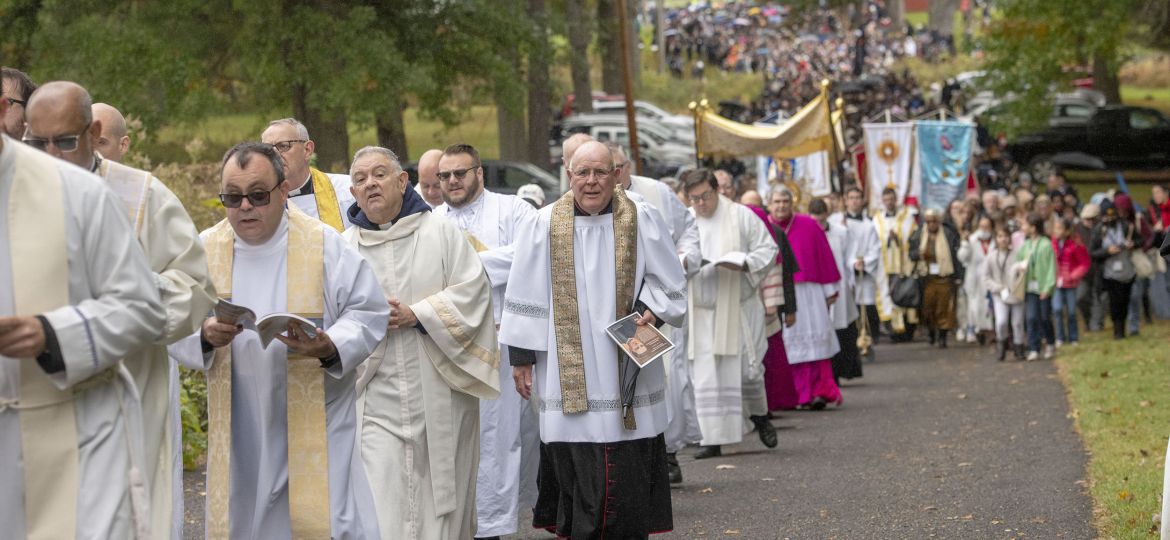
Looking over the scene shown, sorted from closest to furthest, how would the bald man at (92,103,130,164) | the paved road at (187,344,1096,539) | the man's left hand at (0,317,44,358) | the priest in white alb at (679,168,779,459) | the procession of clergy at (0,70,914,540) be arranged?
the man's left hand at (0,317,44,358), the procession of clergy at (0,70,914,540), the bald man at (92,103,130,164), the paved road at (187,344,1096,539), the priest in white alb at (679,168,779,459)

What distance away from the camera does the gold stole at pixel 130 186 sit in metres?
5.68

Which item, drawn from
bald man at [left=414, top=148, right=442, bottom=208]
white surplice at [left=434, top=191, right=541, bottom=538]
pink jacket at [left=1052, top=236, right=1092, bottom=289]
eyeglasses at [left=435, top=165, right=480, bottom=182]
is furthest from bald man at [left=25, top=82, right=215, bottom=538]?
pink jacket at [left=1052, top=236, right=1092, bottom=289]

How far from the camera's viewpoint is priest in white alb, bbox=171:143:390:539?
6.48 meters

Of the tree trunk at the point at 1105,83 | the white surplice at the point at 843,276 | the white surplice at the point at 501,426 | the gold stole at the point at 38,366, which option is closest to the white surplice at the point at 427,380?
the white surplice at the point at 501,426

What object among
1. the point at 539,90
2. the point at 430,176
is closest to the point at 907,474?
the point at 430,176

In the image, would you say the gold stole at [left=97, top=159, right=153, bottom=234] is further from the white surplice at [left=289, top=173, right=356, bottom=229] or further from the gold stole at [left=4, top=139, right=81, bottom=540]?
the white surplice at [left=289, top=173, right=356, bottom=229]

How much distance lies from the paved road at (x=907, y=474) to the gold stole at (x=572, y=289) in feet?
5.36

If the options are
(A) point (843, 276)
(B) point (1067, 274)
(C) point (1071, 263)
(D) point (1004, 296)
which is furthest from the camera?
(C) point (1071, 263)

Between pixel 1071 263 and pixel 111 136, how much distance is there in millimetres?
14659

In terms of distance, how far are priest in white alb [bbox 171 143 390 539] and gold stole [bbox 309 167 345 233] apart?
1460 millimetres

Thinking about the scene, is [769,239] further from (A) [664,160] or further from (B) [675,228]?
(A) [664,160]

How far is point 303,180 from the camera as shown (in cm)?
819

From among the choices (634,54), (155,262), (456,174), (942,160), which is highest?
(634,54)

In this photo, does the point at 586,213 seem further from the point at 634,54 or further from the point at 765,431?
the point at 634,54
